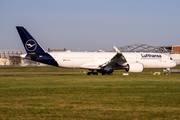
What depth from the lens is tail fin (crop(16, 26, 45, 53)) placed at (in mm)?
33750

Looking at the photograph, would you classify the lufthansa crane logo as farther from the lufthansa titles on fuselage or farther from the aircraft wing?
the lufthansa titles on fuselage

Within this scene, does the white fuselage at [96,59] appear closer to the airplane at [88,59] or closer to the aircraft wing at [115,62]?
the airplane at [88,59]

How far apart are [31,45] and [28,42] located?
560 mm

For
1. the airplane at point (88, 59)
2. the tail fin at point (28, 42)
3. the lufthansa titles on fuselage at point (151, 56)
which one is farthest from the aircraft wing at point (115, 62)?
the tail fin at point (28, 42)

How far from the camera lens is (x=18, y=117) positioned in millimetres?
8688

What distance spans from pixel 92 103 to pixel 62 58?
24.3 m

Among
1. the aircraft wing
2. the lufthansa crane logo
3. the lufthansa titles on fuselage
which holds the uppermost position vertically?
the lufthansa crane logo

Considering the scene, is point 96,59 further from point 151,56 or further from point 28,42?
point 28,42

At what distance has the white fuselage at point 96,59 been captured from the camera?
117ft

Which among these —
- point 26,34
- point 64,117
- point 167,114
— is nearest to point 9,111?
point 64,117

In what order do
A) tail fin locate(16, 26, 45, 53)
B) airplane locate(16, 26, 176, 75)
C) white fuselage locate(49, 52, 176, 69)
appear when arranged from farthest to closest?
white fuselage locate(49, 52, 176, 69)
airplane locate(16, 26, 176, 75)
tail fin locate(16, 26, 45, 53)

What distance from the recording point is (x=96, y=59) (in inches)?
1476

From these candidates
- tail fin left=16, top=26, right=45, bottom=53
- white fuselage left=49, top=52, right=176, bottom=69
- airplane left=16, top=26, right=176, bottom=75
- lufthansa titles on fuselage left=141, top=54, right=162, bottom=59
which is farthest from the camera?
lufthansa titles on fuselage left=141, top=54, right=162, bottom=59

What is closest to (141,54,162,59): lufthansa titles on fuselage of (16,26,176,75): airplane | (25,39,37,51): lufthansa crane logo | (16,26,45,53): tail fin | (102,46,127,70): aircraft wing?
(16,26,176,75): airplane
